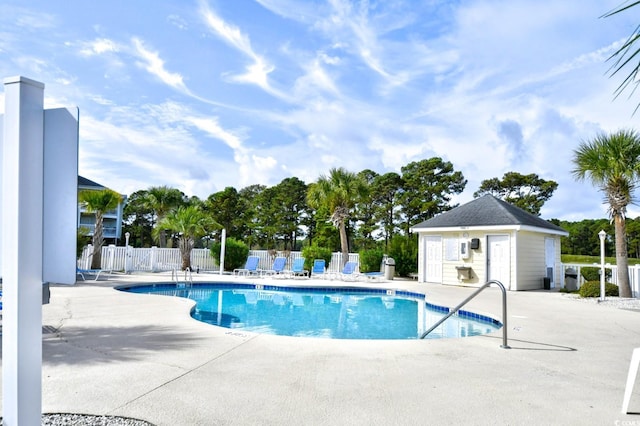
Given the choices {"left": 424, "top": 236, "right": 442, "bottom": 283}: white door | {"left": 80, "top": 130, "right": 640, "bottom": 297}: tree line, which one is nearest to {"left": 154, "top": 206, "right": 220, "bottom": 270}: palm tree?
{"left": 80, "top": 130, "right": 640, "bottom": 297}: tree line

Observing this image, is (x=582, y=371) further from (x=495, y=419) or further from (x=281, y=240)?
(x=281, y=240)

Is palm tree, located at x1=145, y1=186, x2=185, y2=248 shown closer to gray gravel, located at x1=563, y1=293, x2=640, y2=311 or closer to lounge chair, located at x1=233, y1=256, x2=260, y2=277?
lounge chair, located at x1=233, y1=256, x2=260, y2=277

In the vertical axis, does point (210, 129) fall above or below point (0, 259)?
above

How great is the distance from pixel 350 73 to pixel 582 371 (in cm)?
1297

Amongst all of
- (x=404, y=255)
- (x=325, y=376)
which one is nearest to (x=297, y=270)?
(x=404, y=255)

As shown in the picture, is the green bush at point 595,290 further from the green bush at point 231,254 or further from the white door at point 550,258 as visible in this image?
the green bush at point 231,254

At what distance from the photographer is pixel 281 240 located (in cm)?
3366

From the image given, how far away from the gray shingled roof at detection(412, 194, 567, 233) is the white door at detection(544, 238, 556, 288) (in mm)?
561

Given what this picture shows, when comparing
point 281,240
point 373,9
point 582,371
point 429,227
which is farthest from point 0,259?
point 281,240

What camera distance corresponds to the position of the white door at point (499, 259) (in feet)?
51.4

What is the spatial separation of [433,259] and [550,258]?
15.4 ft

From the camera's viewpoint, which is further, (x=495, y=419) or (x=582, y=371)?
(x=582, y=371)

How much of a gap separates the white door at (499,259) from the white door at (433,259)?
2069mm

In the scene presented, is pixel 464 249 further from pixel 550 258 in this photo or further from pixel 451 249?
pixel 550 258
